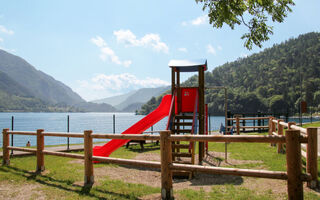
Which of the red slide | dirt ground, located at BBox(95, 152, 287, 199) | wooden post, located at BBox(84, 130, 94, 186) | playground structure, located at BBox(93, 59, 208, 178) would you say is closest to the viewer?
dirt ground, located at BBox(95, 152, 287, 199)

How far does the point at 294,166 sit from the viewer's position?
4.13m

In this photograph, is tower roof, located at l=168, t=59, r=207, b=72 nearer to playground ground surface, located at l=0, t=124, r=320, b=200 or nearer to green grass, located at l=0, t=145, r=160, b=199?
playground ground surface, located at l=0, t=124, r=320, b=200

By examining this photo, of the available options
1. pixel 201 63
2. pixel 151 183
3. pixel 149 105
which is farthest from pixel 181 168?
pixel 149 105

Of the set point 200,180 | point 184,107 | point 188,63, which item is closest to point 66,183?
point 200,180

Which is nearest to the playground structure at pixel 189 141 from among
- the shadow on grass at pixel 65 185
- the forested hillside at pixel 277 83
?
the shadow on grass at pixel 65 185

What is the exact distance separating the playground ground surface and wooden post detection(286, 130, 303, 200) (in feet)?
3.29

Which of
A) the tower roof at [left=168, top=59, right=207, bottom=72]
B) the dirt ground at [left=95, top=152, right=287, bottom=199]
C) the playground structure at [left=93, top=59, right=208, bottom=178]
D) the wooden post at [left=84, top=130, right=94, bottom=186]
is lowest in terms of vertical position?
the dirt ground at [left=95, top=152, right=287, bottom=199]

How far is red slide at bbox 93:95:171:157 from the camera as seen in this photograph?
10.3 m

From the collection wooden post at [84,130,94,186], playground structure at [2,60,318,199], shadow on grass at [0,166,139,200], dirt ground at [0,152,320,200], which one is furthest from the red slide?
wooden post at [84,130,94,186]

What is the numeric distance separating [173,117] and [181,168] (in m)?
4.46

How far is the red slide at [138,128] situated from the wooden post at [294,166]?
715 cm

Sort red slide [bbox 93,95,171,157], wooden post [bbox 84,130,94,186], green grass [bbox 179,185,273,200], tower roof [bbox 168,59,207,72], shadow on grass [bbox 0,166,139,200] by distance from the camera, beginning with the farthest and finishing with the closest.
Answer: red slide [bbox 93,95,171,157] → tower roof [bbox 168,59,207,72] → wooden post [bbox 84,130,94,186] → shadow on grass [bbox 0,166,139,200] → green grass [bbox 179,185,273,200]

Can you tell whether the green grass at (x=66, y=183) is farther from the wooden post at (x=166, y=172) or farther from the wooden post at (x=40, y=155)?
the wooden post at (x=166, y=172)

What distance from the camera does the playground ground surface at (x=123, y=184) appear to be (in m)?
5.46
